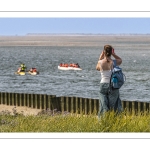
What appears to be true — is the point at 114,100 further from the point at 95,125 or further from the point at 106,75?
the point at 95,125

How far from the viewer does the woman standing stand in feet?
33.0

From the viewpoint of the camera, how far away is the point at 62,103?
18203mm

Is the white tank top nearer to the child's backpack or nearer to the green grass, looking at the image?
the child's backpack

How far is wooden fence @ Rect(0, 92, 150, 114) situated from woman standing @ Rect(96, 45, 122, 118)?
5691 millimetres

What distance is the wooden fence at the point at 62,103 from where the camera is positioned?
16297 millimetres

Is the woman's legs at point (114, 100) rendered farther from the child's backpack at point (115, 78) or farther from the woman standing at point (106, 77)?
the child's backpack at point (115, 78)

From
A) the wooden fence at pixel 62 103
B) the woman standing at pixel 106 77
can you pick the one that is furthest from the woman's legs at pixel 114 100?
the wooden fence at pixel 62 103

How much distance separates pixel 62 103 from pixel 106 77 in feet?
26.9

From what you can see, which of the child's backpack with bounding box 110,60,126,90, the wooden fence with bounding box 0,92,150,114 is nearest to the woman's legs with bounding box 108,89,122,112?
the child's backpack with bounding box 110,60,126,90

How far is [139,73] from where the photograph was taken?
44438mm

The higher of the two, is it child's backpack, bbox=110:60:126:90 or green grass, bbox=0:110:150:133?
child's backpack, bbox=110:60:126:90

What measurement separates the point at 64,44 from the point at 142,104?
83291 mm
